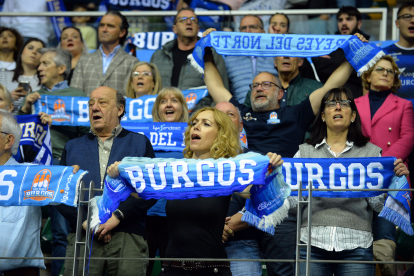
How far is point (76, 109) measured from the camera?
660 cm

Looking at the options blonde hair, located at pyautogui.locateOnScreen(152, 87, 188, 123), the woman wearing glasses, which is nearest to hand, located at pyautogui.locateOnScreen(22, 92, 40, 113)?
blonde hair, located at pyautogui.locateOnScreen(152, 87, 188, 123)

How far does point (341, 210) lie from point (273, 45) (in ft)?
7.46

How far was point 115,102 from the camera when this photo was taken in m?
5.01

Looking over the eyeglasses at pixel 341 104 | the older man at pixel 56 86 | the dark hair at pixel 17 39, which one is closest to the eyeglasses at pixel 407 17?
the eyeglasses at pixel 341 104

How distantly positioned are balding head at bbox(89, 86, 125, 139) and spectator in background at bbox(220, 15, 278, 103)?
2284 millimetres

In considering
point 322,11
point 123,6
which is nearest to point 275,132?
point 322,11

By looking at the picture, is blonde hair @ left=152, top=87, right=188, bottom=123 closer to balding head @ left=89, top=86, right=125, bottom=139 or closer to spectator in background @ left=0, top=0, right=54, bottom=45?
balding head @ left=89, top=86, right=125, bottom=139

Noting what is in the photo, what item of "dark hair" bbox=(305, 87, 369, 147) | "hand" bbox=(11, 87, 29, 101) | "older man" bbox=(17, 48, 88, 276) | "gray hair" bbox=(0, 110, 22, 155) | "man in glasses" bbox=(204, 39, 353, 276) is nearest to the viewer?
"gray hair" bbox=(0, 110, 22, 155)

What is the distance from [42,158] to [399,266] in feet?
12.1

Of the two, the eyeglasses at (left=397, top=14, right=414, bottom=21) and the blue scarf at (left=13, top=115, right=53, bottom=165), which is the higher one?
the eyeglasses at (left=397, top=14, right=414, bottom=21)

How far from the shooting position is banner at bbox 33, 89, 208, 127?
654 centimetres

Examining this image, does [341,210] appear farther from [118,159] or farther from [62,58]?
[62,58]

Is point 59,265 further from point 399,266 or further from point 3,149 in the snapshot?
point 399,266

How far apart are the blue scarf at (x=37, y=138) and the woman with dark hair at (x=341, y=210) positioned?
258 centimetres
